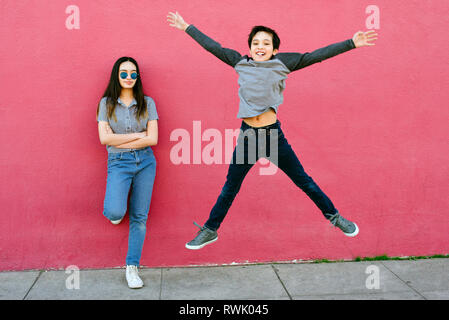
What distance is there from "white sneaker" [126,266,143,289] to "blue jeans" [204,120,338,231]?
913mm

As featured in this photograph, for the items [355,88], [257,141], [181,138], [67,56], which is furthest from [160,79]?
[355,88]

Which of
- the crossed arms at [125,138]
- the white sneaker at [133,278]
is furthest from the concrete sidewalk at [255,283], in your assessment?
the crossed arms at [125,138]

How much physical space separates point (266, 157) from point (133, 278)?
1562 millimetres

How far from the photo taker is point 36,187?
4.22 meters

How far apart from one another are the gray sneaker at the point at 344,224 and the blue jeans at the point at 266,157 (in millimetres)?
67

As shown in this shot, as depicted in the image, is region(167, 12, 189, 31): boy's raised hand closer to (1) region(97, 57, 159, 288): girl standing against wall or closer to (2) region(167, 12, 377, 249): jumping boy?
(2) region(167, 12, 377, 249): jumping boy

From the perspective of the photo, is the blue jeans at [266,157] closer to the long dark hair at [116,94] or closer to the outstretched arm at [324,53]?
the outstretched arm at [324,53]

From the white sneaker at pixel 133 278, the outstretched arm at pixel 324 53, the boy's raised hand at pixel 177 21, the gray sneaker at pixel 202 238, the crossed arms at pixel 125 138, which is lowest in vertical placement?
the white sneaker at pixel 133 278

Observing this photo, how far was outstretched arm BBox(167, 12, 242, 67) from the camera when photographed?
3.75 metres

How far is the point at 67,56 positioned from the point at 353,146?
2.84 metres

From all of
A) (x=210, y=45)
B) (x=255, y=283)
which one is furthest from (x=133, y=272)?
(x=210, y=45)

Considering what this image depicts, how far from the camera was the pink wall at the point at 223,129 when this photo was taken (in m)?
4.14

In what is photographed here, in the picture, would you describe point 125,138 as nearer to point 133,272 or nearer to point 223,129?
point 223,129

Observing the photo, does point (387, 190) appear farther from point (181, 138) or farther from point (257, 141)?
point (181, 138)
